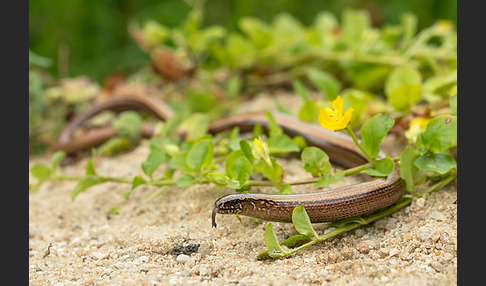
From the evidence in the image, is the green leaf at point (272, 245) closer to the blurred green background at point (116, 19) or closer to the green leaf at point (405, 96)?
the green leaf at point (405, 96)

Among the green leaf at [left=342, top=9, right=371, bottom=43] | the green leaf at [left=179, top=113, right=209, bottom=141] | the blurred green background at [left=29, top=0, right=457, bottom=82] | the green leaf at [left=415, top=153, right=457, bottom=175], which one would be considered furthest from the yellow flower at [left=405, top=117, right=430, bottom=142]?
the blurred green background at [left=29, top=0, right=457, bottom=82]

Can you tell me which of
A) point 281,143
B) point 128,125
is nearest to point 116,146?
point 128,125

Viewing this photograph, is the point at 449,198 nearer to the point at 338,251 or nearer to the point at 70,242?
the point at 338,251

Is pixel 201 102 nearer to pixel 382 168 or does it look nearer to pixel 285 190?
pixel 285 190

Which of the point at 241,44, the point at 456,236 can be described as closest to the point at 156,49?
the point at 241,44

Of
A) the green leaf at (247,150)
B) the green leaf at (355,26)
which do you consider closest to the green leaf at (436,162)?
the green leaf at (247,150)

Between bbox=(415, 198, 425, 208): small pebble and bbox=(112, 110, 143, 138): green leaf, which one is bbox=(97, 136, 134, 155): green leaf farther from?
bbox=(415, 198, 425, 208): small pebble
